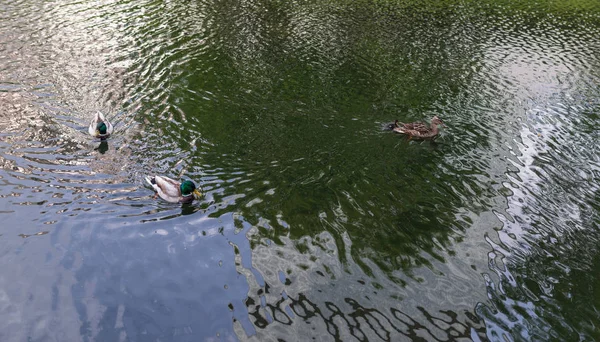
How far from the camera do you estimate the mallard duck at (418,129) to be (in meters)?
17.1

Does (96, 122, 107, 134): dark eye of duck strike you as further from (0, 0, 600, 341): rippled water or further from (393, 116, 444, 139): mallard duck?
(393, 116, 444, 139): mallard duck

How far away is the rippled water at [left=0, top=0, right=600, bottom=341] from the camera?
10273 millimetres

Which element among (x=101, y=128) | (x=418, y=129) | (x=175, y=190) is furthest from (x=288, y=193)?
(x=101, y=128)

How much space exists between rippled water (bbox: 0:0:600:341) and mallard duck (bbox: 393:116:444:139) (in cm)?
33

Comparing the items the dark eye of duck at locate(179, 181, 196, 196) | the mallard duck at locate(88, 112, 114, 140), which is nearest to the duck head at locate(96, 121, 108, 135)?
the mallard duck at locate(88, 112, 114, 140)

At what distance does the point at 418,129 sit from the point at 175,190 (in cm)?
916

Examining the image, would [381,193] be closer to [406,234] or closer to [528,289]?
[406,234]

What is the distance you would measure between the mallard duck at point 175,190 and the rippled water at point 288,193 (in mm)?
270

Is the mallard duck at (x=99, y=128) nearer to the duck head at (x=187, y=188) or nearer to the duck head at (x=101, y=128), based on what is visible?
the duck head at (x=101, y=128)

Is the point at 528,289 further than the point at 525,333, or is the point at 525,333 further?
the point at 528,289

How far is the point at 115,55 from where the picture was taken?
906 inches

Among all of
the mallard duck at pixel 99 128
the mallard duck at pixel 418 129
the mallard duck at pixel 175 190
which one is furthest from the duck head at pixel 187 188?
the mallard duck at pixel 418 129

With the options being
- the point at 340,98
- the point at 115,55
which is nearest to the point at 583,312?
the point at 340,98

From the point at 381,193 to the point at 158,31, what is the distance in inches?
743
